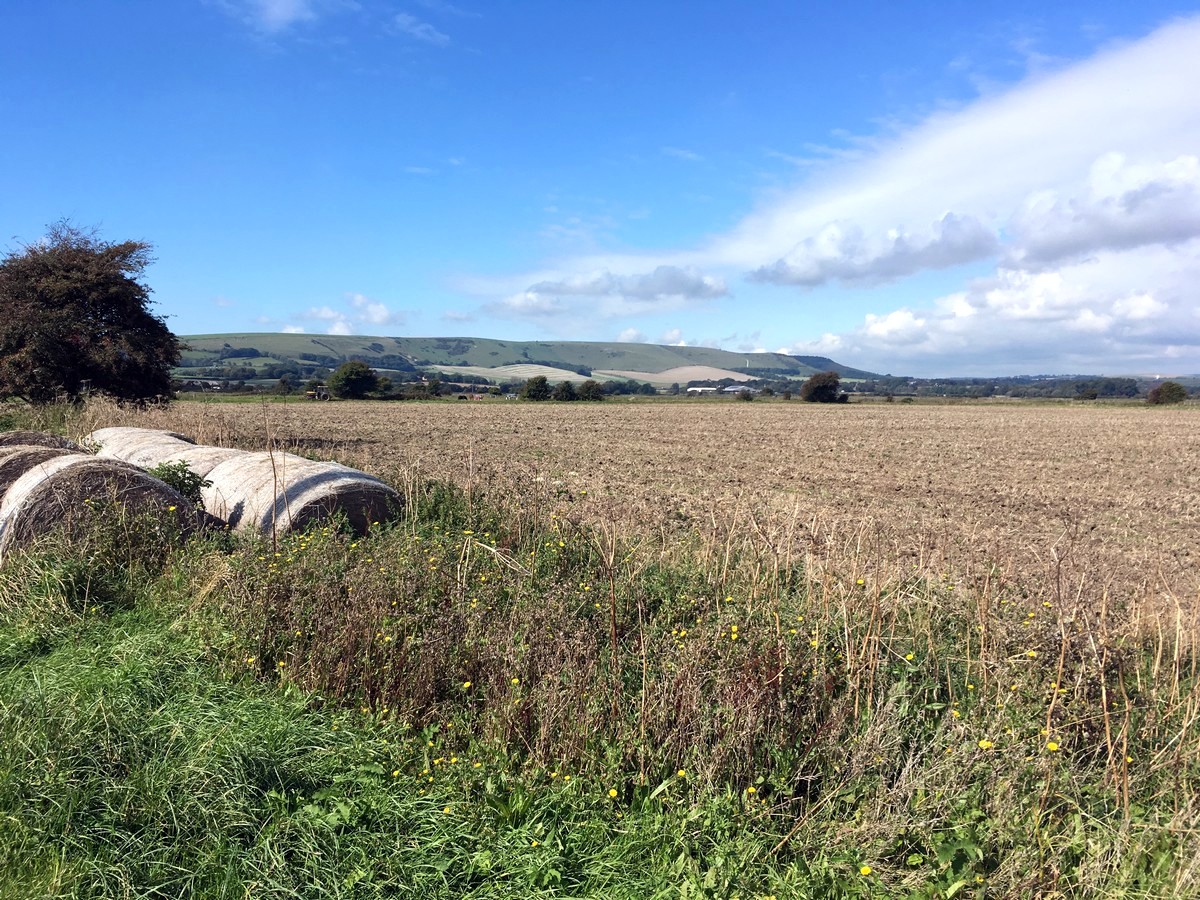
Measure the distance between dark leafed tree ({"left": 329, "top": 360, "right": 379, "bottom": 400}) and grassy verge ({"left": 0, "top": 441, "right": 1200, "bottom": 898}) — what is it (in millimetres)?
66088

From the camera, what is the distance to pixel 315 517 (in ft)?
24.1

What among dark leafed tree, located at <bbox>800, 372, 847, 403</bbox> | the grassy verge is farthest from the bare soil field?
dark leafed tree, located at <bbox>800, 372, 847, 403</bbox>

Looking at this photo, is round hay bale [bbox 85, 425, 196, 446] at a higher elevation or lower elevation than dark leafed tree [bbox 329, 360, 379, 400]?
lower

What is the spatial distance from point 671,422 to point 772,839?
4181cm

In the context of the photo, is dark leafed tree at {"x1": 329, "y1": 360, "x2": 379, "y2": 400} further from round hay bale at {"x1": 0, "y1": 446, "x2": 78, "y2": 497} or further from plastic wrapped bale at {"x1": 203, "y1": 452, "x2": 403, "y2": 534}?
plastic wrapped bale at {"x1": 203, "y1": 452, "x2": 403, "y2": 534}

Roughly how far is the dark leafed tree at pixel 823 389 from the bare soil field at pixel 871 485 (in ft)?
157

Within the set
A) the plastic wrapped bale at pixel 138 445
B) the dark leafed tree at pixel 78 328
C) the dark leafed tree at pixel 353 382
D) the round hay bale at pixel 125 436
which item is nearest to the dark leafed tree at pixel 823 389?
the dark leafed tree at pixel 353 382

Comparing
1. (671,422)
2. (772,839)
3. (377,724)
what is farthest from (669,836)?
(671,422)

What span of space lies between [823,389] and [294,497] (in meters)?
82.1

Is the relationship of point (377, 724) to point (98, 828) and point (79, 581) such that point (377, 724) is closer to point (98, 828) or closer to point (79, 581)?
point (98, 828)

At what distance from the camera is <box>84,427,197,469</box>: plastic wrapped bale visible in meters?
10.5

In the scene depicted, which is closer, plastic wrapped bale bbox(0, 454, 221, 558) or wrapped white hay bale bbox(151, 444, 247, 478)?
plastic wrapped bale bbox(0, 454, 221, 558)

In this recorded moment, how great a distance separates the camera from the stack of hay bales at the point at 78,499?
20.2ft

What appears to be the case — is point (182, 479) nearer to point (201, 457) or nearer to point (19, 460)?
Answer: point (19, 460)
